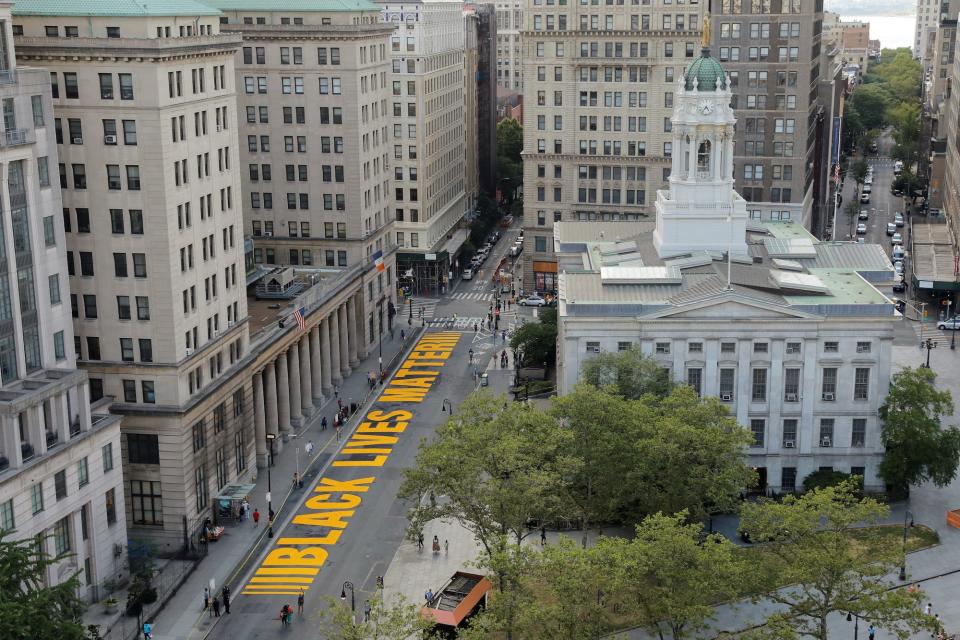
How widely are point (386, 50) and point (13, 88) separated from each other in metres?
73.3

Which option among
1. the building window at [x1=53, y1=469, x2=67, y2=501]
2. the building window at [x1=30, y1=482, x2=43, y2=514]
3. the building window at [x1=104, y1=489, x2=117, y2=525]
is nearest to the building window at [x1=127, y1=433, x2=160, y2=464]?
the building window at [x1=104, y1=489, x2=117, y2=525]

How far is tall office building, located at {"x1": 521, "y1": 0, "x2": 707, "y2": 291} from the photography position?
163 meters

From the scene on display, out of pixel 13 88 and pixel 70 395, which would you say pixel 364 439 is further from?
pixel 13 88

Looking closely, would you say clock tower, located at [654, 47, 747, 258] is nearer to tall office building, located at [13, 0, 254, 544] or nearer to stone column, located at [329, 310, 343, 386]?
stone column, located at [329, 310, 343, 386]

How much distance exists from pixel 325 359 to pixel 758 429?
162 ft

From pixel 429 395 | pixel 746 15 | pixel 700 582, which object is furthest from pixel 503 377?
pixel 700 582

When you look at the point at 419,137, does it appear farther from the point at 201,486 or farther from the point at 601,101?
the point at 201,486

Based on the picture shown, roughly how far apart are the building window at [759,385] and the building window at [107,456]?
51240 mm

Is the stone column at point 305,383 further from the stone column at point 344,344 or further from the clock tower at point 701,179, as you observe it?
the clock tower at point 701,179

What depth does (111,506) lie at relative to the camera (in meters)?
88.4

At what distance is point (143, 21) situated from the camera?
8900cm

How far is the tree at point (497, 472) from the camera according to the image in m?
80.4

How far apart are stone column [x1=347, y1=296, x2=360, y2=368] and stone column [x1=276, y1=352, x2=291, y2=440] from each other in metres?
22.1

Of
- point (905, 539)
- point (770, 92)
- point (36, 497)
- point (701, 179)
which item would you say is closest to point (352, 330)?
point (701, 179)
